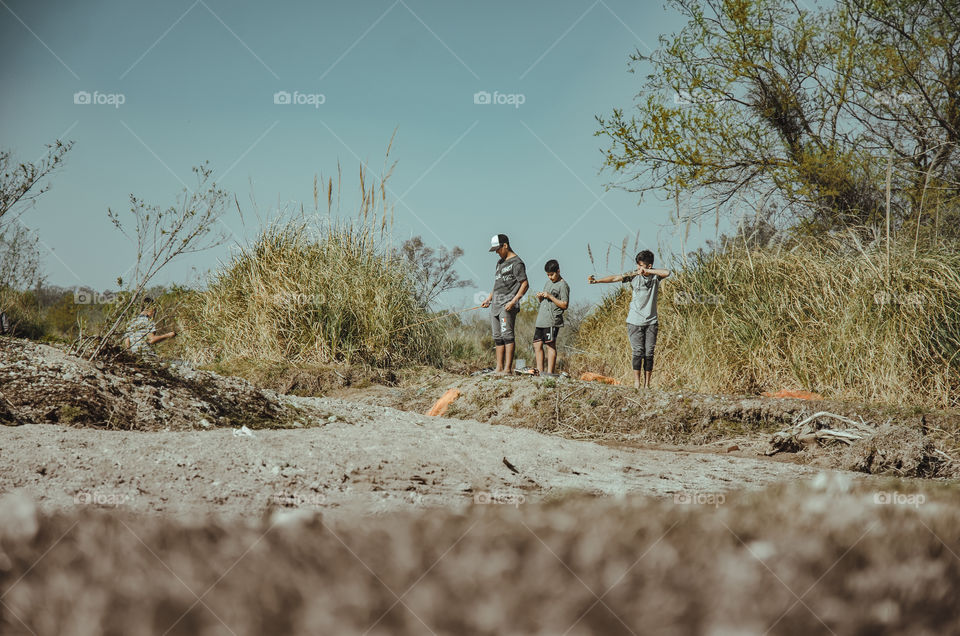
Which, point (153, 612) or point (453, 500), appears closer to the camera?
point (153, 612)

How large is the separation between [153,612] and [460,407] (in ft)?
16.3

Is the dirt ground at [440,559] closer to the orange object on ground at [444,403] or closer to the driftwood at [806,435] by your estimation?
the driftwood at [806,435]

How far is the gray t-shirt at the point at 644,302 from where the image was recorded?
7.04 metres

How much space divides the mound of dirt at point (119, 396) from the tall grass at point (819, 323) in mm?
5113

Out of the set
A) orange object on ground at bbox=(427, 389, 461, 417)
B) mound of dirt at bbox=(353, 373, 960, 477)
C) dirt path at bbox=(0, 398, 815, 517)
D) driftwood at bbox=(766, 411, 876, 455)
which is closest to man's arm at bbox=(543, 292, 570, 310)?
mound of dirt at bbox=(353, 373, 960, 477)

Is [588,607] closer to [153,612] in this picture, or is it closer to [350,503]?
[153,612]

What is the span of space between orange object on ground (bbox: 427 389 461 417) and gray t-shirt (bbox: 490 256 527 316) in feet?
4.97

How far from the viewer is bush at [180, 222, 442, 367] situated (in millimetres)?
8141

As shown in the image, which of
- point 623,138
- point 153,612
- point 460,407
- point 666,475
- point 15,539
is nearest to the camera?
point 153,612

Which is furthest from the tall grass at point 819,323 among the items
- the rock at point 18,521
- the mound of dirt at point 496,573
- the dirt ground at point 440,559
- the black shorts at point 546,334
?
the rock at point 18,521

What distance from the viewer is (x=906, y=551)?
1249mm

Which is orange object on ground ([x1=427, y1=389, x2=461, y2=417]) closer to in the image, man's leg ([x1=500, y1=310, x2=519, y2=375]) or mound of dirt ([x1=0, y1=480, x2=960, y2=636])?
man's leg ([x1=500, y1=310, x2=519, y2=375])

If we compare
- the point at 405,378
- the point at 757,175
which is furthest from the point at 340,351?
the point at 757,175

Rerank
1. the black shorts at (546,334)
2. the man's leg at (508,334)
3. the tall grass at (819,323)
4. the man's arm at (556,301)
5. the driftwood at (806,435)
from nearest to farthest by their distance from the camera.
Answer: the driftwood at (806,435), the tall grass at (819,323), the man's leg at (508,334), the man's arm at (556,301), the black shorts at (546,334)
